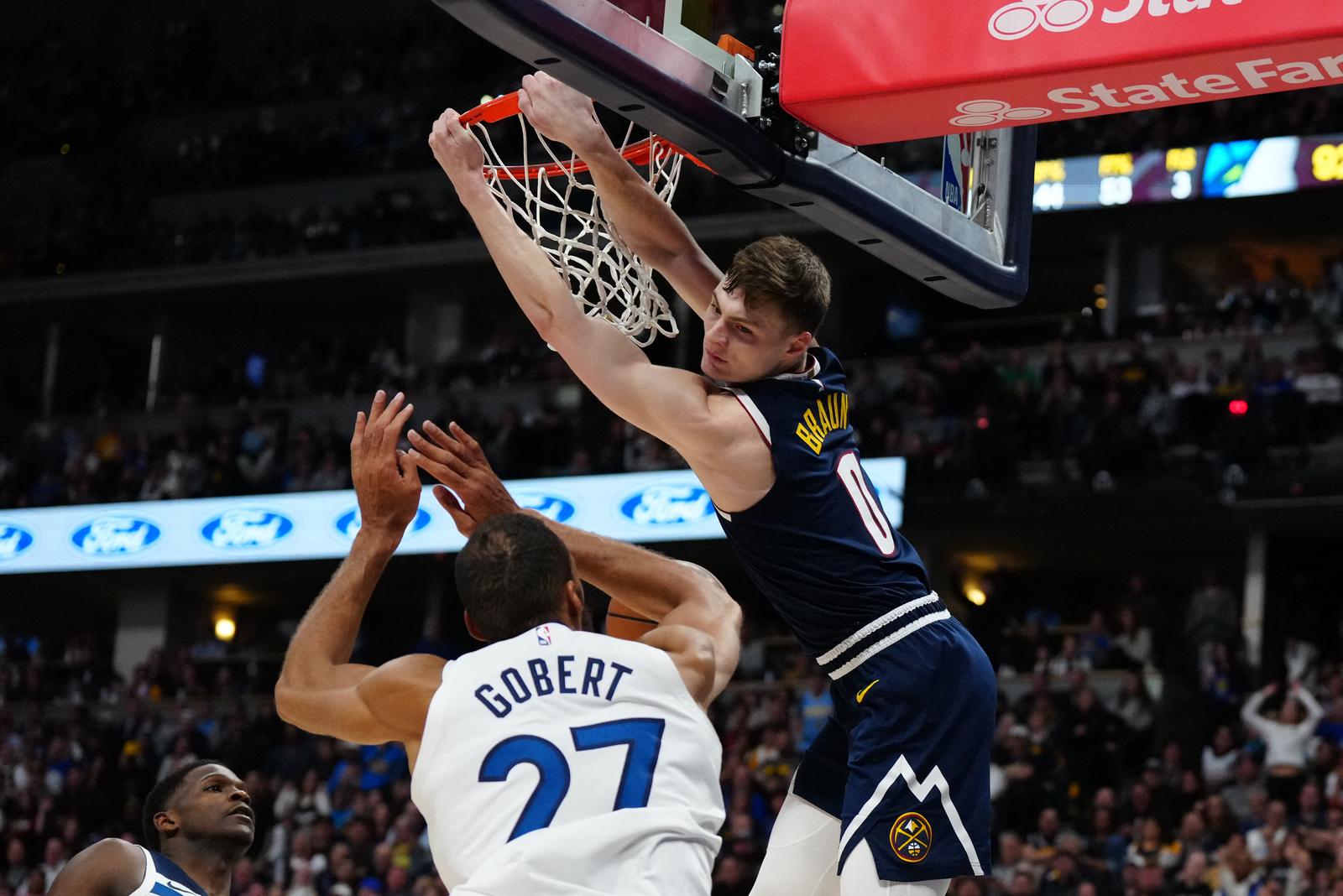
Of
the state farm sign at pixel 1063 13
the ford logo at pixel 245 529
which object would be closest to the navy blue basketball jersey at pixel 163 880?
the state farm sign at pixel 1063 13

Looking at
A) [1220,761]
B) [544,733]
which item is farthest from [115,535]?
[544,733]

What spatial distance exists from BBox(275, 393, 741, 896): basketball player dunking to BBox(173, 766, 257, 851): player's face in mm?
2375

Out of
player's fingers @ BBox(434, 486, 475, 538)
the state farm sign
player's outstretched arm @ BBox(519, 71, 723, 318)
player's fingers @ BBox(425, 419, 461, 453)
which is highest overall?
the state farm sign

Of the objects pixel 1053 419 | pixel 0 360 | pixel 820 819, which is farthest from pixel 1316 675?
pixel 0 360

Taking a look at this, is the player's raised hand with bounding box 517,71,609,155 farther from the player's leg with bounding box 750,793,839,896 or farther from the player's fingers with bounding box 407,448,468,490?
the player's leg with bounding box 750,793,839,896

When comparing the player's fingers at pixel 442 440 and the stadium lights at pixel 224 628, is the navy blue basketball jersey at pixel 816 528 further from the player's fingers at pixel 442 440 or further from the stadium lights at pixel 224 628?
the stadium lights at pixel 224 628

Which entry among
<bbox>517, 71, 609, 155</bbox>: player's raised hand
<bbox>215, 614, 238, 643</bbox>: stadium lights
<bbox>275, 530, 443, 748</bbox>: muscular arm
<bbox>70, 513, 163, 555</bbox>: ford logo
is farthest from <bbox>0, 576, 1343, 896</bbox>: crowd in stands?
<bbox>275, 530, 443, 748</bbox>: muscular arm

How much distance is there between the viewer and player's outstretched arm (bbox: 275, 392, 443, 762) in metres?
3.38

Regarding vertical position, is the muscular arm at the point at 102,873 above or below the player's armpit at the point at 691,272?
below

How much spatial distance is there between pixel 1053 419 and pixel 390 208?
37.3 feet

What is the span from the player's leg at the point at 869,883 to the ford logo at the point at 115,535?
782 inches

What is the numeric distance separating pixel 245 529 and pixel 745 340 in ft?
62.0

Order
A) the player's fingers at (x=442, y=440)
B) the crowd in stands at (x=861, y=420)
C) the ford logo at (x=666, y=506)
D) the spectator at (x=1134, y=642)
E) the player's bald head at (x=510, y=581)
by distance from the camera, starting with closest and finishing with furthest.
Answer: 1. the player's bald head at (x=510, y=581)
2. the player's fingers at (x=442, y=440)
3. the spectator at (x=1134, y=642)
4. the crowd in stands at (x=861, y=420)
5. the ford logo at (x=666, y=506)

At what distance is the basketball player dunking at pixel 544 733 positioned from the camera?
3.14m
